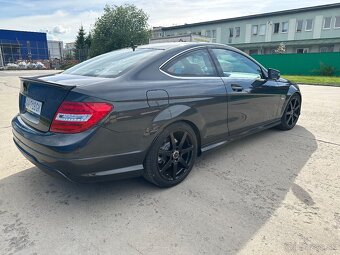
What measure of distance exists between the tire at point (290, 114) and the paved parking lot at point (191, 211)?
1.31m

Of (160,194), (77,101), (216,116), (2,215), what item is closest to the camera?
(77,101)

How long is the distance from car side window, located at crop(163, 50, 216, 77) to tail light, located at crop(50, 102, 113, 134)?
947 millimetres

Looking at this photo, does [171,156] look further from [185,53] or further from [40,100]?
[40,100]

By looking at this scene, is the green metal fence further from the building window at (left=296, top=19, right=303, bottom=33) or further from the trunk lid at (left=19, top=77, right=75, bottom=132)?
the trunk lid at (left=19, top=77, right=75, bottom=132)

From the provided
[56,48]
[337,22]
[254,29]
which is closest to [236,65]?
[337,22]

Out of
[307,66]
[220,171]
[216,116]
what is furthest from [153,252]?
[307,66]

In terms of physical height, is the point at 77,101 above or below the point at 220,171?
above

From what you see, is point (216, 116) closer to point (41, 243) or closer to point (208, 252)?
point (208, 252)

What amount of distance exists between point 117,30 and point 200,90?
121 feet

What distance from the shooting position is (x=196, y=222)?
2.38 m

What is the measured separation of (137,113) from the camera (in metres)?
2.48

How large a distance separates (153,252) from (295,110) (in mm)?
4304

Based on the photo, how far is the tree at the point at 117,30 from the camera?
36.9 m

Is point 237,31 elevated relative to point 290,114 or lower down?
elevated
